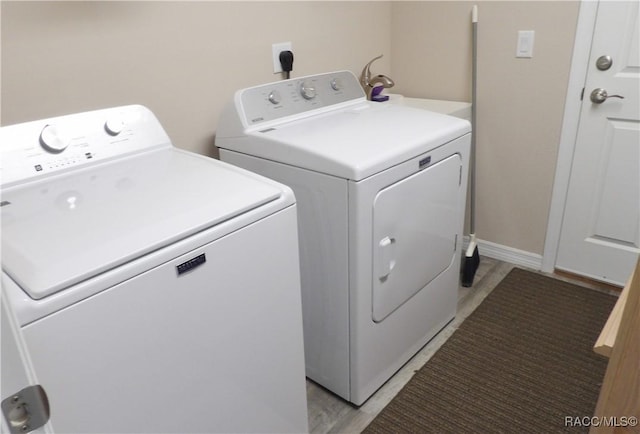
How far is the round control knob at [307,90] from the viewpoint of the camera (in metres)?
1.95

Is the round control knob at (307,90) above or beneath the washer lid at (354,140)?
above

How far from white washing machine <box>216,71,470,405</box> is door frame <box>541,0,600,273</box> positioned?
752 millimetres

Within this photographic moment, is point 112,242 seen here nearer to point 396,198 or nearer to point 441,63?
point 396,198

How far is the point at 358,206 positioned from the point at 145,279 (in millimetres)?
705

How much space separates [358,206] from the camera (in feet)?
4.91

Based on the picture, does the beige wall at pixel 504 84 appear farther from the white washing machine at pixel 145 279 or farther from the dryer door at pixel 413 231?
the white washing machine at pixel 145 279

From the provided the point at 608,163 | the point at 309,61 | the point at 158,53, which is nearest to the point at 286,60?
the point at 309,61

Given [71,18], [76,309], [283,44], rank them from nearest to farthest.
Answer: [76,309] < [71,18] < [283,44]

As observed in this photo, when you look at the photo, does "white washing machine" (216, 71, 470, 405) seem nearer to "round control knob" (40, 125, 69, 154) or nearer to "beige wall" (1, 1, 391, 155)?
"beige wall" (1, 1, 391, 155)

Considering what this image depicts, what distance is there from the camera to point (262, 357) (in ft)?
4.40

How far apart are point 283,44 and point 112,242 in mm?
1411

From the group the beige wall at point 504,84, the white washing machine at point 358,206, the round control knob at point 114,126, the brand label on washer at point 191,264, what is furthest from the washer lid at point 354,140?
the beige wall at point 504,84

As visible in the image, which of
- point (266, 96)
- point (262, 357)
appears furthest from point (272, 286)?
point (266, 96)

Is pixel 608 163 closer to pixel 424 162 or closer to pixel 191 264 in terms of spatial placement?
pixel 424 162
